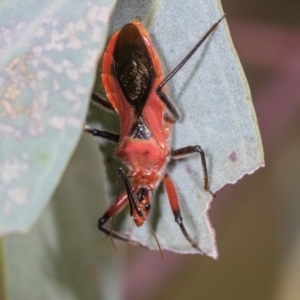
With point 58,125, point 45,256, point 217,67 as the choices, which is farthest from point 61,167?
point 45,256

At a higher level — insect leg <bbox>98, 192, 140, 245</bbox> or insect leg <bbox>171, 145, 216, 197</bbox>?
insect leg <bbox>171, 145, 216, 197</bbox>

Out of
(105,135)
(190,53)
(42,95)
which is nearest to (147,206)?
(105,135)

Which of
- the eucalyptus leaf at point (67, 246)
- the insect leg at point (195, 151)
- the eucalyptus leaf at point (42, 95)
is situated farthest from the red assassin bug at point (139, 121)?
the eucalyptus leaf at point (42, 95)

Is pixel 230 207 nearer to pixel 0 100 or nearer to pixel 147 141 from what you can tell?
pixel 147 141

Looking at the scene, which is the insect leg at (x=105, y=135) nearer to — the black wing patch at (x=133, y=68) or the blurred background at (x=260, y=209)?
the black wing patch at (x=133, y=68)

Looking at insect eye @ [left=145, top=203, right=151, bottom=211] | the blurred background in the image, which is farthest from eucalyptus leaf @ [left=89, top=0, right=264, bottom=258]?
the blurred background

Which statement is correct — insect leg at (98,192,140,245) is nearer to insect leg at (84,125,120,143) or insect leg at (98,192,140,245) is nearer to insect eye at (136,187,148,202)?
insect eye at (136,187,148,202)
